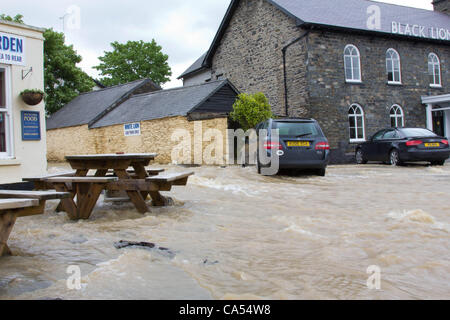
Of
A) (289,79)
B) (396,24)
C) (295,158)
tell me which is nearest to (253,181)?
(295,158)

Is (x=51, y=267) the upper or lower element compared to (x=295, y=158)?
lower

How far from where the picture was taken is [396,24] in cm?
2089

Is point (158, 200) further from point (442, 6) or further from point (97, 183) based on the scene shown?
point (442, 6)

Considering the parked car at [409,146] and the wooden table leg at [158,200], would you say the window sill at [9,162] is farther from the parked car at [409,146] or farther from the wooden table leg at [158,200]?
the parked car at [409,146]

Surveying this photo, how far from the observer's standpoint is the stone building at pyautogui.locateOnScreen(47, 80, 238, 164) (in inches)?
687

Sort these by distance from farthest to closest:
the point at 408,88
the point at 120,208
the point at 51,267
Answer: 1. the point at 408,88
2. the point at 120,208
3. the point at 51,267

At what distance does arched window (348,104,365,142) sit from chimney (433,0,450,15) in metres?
13.7

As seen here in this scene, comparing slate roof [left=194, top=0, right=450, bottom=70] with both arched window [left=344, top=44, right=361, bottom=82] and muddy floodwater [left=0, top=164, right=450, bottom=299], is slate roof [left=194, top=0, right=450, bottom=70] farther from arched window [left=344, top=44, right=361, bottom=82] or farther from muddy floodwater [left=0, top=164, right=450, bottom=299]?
muddy floodwater [left=0, top=164, right=450, bottom=299]

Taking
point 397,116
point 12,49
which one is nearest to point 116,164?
point 12,49

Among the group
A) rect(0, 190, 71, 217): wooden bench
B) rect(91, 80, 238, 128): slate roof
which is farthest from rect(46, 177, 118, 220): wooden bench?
rect(91, 80, 238, 128): slate roof

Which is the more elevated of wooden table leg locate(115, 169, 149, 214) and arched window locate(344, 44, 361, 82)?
arched window locate(344, 44, 361, 82)
